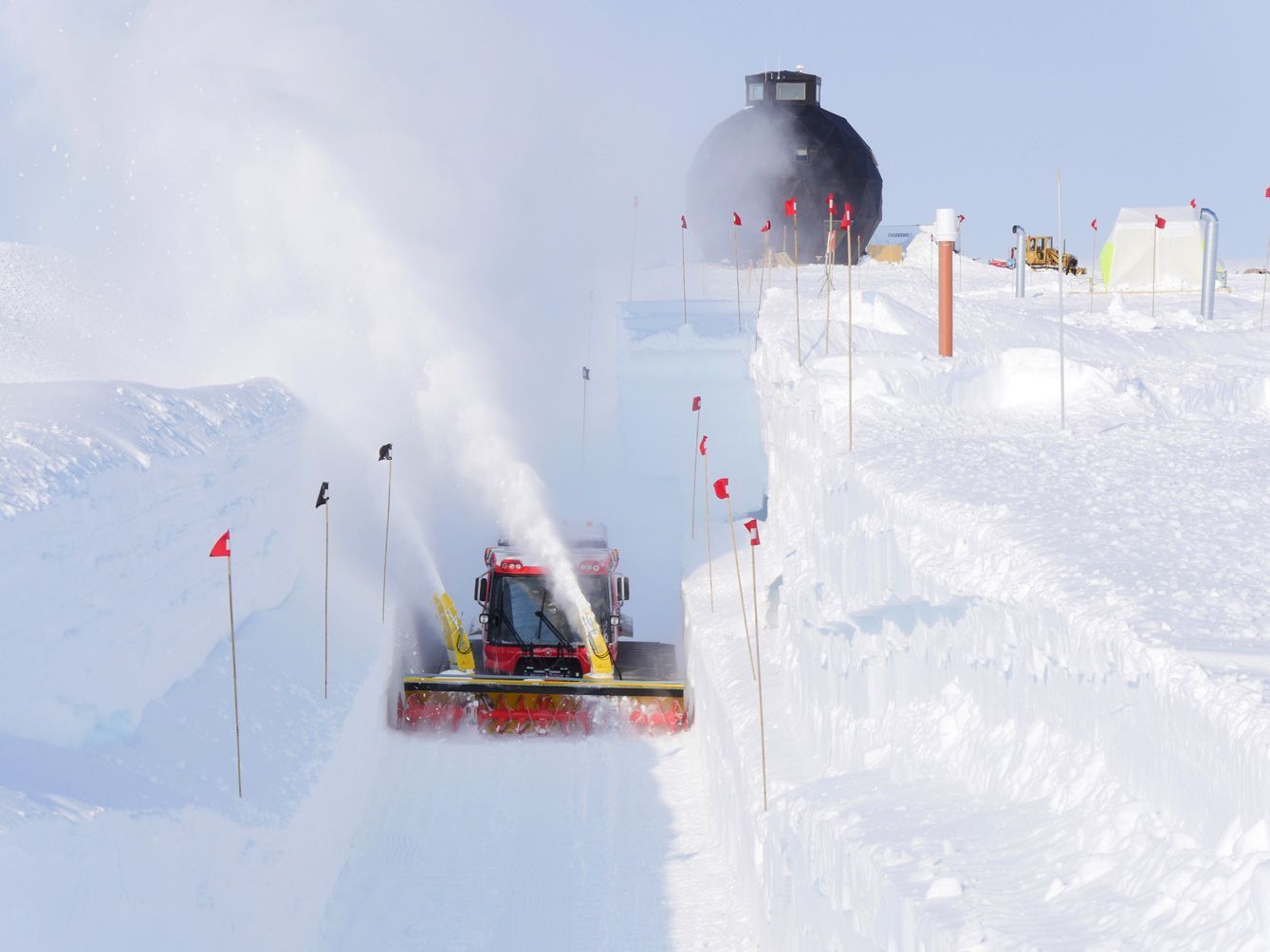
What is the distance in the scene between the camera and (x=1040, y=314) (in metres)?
20.6

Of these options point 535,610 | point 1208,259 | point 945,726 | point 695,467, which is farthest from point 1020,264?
point 945,726

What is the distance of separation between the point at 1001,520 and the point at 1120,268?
24655 mm

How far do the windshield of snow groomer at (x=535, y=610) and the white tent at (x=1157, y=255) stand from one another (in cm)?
1917

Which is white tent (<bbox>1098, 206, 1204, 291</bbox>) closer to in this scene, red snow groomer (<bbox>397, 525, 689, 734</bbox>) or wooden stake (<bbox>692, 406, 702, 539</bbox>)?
wooden stake (<bbox>692, 406, 702, 539</bbox>)

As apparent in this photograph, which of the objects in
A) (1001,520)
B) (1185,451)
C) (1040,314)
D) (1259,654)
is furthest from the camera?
(1040,314)

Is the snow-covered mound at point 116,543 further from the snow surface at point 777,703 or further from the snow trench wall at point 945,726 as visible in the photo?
the snow trench wall at point 945,726

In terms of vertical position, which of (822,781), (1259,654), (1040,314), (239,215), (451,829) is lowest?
(451,829)

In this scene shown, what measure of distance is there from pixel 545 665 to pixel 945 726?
836 cm

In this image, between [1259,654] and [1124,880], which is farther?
[1259,654]

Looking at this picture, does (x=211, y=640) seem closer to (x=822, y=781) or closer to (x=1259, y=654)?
(x=822, y=781)

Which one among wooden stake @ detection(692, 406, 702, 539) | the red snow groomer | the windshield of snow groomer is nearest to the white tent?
wooden stake @ detection(692, 406, 702, 539)

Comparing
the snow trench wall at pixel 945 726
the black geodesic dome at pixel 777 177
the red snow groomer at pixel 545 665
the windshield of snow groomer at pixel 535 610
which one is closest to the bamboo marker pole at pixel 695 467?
the red snow groomer at pixel 545 665

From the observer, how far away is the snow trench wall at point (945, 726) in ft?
15.5

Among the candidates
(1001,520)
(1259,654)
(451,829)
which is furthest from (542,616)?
(1259,654)
